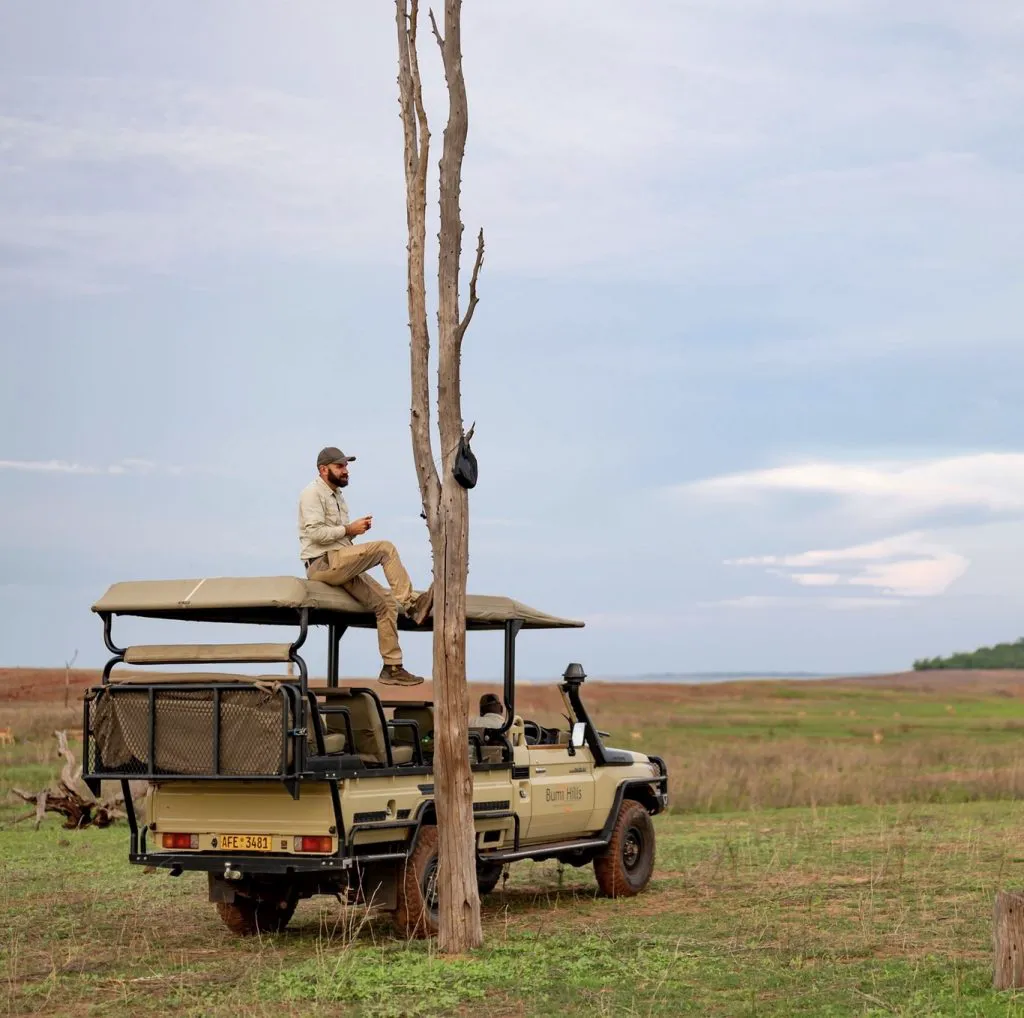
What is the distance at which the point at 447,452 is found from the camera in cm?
1112

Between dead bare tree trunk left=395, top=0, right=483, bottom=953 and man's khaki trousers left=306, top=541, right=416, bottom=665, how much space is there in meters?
0.58

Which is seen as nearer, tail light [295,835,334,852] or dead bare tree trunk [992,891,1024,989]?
dead bare tree trunk [992,891,1024,989]

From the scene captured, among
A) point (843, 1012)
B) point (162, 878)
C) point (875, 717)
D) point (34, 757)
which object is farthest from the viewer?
point (875, 717)

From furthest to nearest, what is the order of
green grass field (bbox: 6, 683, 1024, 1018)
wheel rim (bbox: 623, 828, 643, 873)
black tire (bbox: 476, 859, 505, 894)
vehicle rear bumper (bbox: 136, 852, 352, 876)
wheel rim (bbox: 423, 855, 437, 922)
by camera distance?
wheel rim (bbox: 623, 828, 643, 873)
black tire (bbox: 476, 859, 505, 894)
wheel rim (bbox: 423, 855, 437, 922)
vehicle rear bumper (bbox: 136, 852, 352, 876)
green grass field (bbox: 6, 683, 1024, 1018)

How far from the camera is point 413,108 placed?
38.3 ft

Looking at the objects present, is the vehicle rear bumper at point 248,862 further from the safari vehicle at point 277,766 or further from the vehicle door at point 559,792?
the vehicle door at point 559,792

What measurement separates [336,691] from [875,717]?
49642 mm

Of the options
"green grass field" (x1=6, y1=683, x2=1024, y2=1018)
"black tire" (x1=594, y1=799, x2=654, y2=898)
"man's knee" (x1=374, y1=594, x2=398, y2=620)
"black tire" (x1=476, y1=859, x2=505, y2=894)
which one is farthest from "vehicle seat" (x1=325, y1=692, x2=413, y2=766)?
"black tire" (x1=594, y1=799, x2=654, y2=898)

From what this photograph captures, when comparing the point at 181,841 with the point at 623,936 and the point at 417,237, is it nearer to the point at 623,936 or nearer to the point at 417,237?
the point at 623,936

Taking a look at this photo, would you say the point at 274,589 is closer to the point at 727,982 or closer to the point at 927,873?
the point at 727,982

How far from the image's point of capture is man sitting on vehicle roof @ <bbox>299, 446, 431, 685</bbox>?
11.5 m

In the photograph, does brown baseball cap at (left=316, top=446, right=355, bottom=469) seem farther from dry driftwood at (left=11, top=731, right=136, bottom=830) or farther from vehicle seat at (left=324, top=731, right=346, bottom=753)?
dry driftwood at (left=11, top=731, right=136, bottom=830)

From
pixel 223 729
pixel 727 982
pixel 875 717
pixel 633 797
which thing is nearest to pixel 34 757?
pixel 633 797

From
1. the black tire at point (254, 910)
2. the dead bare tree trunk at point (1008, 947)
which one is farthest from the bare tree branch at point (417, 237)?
the dead bare tree trunk at point (1008, 947)
